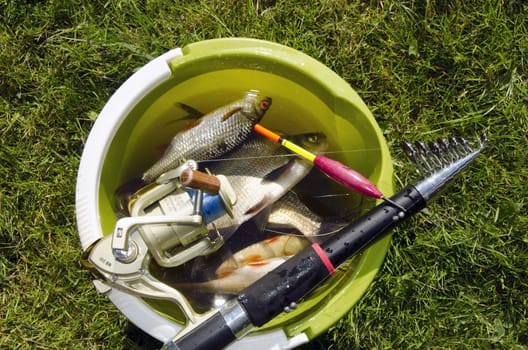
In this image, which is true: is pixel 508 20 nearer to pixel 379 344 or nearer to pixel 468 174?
pixel 468 174

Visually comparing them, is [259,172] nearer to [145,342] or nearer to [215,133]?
[215,133]

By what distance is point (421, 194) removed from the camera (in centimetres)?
146

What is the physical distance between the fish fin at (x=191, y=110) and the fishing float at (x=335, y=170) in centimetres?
20

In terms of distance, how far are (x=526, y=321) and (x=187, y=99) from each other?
1.45 meters

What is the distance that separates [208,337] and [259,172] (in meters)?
0.67

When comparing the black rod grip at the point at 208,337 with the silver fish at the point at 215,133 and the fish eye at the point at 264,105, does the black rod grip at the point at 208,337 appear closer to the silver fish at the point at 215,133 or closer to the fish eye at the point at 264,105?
the silver fish at the point at 215,133

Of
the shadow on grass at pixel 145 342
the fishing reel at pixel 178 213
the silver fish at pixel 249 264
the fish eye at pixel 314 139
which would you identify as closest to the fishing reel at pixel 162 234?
the fishing reel at pixel 178 213

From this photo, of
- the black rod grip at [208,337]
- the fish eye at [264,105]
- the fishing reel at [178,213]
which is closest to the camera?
the black rod grip at [208,337]

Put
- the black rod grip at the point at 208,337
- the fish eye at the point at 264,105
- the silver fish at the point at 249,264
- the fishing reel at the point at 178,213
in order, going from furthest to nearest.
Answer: the fish eye at the point at 264,105, the silver fish at the point at 249,264, the fishing reel at the point at 178,213, the black rod grip at the point at 208,337

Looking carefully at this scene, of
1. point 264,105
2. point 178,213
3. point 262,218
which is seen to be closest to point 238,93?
point 264,105

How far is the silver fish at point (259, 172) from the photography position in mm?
1747

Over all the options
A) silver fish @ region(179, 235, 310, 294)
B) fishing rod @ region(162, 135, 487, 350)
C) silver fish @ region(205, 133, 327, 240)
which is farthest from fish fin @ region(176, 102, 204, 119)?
fishing rod @ region(162, 135, 487, 350)

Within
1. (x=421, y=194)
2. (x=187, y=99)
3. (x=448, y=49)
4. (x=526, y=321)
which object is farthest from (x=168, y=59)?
(x=526, y=321)

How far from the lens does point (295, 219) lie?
5.88 ft
